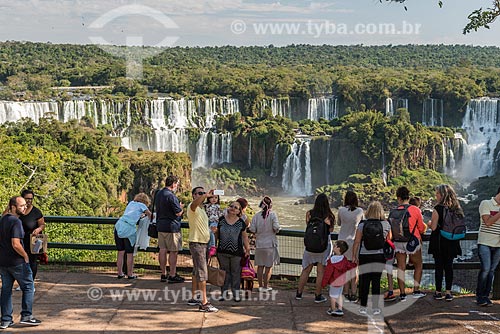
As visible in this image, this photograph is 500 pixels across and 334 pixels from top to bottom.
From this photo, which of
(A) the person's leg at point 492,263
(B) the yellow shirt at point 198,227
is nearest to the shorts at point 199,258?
(B) the yellow shirt at point 198,227

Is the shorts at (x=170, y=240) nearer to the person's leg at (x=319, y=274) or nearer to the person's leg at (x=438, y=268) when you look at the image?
the person's leg at (x=319, y=274)

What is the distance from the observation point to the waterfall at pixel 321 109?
79.6 meters

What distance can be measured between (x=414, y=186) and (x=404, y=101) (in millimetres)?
17033

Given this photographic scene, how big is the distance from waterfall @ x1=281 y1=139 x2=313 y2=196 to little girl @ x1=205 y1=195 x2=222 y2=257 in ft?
188

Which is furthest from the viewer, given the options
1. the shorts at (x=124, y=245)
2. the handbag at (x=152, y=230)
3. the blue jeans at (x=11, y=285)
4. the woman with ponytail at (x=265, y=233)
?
the shorts at (x=124, y=245)

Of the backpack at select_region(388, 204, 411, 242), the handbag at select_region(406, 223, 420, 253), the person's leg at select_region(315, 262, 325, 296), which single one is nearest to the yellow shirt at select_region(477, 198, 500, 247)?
the handbag at select_region(406, 223, 420, 253)

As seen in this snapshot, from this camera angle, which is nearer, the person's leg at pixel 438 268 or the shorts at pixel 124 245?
the person's leg at pixel 438 268

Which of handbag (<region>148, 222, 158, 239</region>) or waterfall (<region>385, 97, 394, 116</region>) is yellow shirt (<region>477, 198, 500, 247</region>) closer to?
handbag (<region>148, 222, 158, 239</region>)

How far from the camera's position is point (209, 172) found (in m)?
69.0

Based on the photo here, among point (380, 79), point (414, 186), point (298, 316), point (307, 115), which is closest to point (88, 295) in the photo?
point (298, 316)

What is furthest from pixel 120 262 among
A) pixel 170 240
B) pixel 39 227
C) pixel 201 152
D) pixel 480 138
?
pixel 480 138

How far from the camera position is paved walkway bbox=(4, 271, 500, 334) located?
7.76m

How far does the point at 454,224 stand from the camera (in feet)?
27.8

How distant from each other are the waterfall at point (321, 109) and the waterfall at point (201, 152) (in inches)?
576
